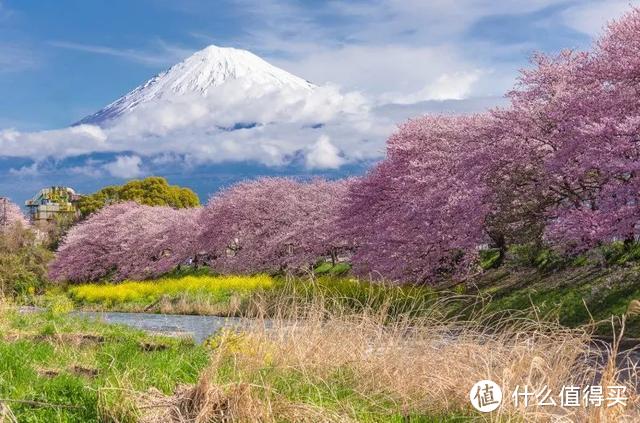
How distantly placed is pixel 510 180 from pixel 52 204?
86028mm

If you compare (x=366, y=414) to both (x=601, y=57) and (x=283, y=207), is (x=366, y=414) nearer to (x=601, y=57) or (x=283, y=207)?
(x=601, y=57)

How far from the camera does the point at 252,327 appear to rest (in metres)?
10.9

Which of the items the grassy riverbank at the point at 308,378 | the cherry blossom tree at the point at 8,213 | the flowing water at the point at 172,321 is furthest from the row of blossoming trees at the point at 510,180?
the cherry blossom tree at the point at 8,213

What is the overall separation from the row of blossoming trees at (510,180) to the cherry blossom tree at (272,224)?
17 centimetres

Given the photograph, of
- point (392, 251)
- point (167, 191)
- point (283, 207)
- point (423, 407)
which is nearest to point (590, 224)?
point (392, 251)

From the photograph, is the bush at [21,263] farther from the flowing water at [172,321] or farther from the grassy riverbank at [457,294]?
the flowing water at [172,321]

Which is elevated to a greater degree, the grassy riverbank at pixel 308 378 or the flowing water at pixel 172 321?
the grassy riverbank at pixel 308 378

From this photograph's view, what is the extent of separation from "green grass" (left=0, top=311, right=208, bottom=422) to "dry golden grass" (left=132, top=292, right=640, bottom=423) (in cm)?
49

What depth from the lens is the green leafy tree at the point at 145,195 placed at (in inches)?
2995

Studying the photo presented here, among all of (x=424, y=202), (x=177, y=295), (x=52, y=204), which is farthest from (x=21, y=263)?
(x=52, y=204)

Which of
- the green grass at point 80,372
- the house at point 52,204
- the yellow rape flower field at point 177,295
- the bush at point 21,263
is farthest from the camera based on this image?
the house at point 52,204

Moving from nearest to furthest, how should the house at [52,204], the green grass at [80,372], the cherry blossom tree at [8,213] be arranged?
the green grass at [80,372] < the cherry blossom tree at [8,213] < the house at [52,204]

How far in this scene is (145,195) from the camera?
76.9m

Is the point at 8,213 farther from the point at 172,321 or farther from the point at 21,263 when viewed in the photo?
the point at 172,321
